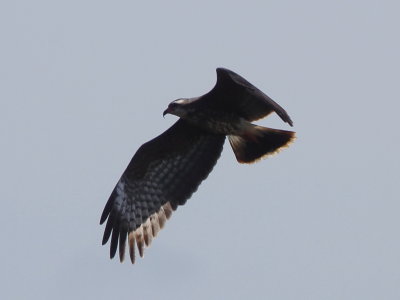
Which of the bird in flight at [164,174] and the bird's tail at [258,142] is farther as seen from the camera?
the bird in flight at [164,174]

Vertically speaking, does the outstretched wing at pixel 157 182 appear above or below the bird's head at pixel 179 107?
below

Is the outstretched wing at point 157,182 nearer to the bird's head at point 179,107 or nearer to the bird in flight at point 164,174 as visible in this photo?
the bird in flight at point 164,174

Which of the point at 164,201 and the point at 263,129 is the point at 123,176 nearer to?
the point at 164,201

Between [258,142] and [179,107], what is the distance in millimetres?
927

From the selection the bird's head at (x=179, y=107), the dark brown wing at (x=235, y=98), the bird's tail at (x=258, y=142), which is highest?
the bird's head at (x=179, y=107)

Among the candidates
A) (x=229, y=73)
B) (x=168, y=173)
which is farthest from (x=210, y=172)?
(x=229, y=73)

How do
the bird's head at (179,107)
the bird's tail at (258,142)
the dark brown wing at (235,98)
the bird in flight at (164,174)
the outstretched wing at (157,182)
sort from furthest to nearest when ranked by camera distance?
the outstretched wing at (157,182) < the bird in flight at (164,174) < the bird's tail at (258,142) < the bird's head at (179,107) < the dark brown wing at (235,98)

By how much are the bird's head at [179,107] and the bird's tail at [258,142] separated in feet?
2.19

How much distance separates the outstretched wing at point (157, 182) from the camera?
12930 millimetres

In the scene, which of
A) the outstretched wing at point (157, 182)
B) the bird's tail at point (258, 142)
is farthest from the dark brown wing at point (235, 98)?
the outstretched wing at point (157, 182)

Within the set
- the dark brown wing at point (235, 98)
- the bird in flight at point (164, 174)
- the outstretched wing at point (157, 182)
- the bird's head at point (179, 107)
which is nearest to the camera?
the dark brown wing at point (235, 98)

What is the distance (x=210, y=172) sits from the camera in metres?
12.9

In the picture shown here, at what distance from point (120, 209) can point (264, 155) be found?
1713 millimetres

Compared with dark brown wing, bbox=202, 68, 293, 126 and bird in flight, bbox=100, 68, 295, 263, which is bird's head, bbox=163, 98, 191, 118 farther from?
dark brown wing, bbox=202, 68, 293, 126
